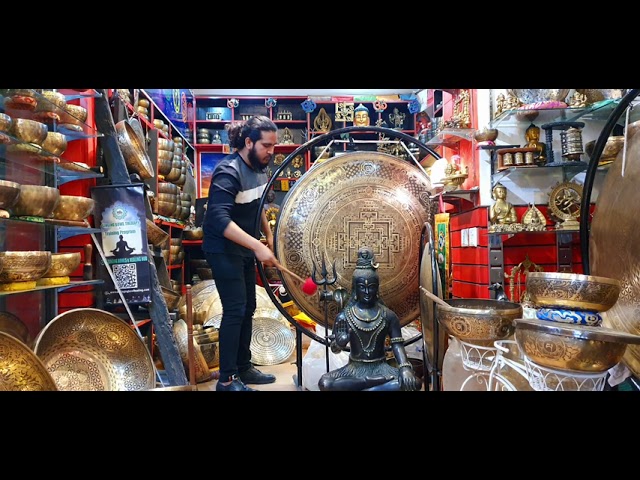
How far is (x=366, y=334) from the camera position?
2.23 m

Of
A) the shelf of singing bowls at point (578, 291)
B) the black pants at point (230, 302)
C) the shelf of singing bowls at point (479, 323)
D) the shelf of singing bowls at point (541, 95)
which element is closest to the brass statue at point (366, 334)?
the black pants at point (230, 302)

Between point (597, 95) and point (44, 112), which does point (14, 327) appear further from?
point (597, 95)

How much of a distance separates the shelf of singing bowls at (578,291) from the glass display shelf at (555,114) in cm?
196

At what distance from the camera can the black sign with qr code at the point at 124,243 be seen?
2604 millimetres

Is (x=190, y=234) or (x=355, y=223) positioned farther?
(x=190, y=234)

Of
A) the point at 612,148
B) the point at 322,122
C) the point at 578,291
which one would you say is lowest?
the point at 578,291

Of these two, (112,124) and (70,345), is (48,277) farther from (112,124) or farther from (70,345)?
→ (112,124)

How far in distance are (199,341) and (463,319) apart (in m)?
2.34

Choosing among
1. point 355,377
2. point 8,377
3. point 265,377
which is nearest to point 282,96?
point 265,377

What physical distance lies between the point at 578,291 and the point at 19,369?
6.31 ft

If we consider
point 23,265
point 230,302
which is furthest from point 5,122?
point 230,302

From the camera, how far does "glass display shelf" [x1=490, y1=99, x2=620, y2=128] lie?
115 inches

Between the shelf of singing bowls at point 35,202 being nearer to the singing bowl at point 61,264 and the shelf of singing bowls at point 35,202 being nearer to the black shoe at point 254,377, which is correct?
the singing bowl at point 61,264

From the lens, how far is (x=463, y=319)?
5.02ft
